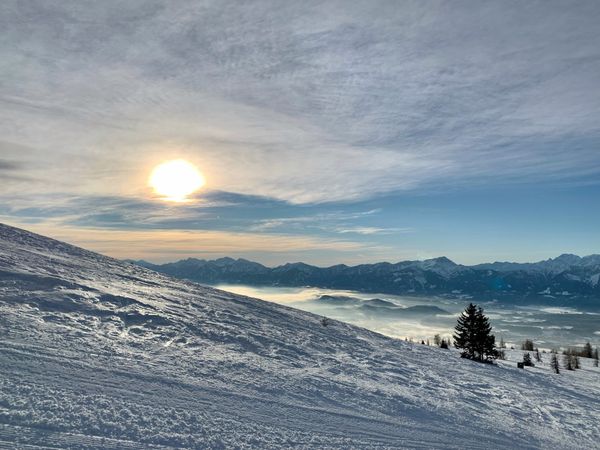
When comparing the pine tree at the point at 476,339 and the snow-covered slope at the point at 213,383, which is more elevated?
the snow-covered slope at the point at 213,383

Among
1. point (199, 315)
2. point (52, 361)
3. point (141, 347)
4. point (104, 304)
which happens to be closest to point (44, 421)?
point (52, 361)

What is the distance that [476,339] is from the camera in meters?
29.1

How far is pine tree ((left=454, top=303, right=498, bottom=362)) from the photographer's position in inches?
1102

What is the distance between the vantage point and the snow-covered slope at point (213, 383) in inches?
287

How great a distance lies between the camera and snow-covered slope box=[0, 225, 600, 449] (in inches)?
287

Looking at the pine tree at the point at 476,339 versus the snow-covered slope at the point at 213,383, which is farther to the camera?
the pine tree at the point at 476,339

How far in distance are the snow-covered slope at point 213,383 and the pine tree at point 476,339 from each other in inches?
321

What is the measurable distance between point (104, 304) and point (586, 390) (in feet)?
74.7

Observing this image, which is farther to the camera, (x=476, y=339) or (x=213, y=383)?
(x=476, y=339)

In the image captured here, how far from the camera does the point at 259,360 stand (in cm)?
1280

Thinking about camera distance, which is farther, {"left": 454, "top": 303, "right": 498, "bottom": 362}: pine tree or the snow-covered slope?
{"left": 454, "top": 303, "right": 498, "bottom": 362}: pine tree

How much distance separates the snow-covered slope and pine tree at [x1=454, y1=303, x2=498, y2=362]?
8.15m

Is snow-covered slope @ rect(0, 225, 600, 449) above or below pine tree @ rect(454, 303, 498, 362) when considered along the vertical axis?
above

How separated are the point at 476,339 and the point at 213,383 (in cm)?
2512
